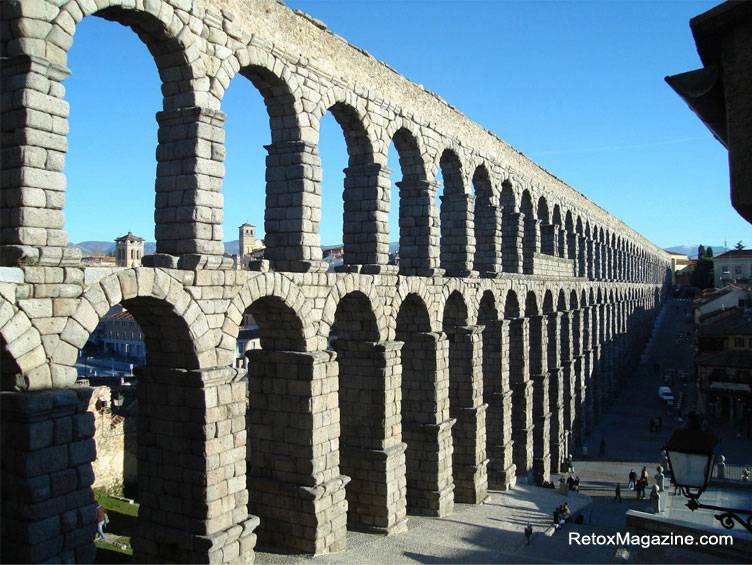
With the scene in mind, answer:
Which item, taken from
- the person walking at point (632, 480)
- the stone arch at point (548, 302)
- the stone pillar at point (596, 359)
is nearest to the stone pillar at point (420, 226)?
the stone arch at point (548, 302)

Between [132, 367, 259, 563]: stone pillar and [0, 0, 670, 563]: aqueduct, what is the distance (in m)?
0.04

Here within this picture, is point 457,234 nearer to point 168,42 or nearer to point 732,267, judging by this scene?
point 168,42

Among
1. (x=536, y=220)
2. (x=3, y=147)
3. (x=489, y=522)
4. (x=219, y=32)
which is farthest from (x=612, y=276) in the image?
(x=3, y=147)

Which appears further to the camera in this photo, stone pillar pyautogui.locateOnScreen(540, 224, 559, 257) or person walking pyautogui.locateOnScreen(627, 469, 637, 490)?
stone pillar pyautogui.locateOnScreen(540, 224, 559, 257)

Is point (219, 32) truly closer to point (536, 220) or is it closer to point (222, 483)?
point (222, 483)

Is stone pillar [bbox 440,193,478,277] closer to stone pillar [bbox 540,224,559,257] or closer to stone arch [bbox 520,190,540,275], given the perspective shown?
stone arch [bbox 520,190,540,275]

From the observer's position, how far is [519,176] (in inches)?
1065

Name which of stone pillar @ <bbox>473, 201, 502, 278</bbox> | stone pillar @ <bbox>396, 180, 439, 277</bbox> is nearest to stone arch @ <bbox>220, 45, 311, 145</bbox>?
stone pillar @ <bbox>396, 180, 439, 277</bbox>

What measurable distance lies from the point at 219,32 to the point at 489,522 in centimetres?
1492

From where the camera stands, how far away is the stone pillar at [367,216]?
16188 mm

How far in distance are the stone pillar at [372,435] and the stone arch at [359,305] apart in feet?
1.18

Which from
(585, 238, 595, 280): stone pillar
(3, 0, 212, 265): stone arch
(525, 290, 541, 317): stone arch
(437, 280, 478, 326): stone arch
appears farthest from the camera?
(585, 238, 595, 280): stone pillar

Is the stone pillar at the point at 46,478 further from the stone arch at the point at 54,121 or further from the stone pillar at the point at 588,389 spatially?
the stone pillar at the point at 588,389

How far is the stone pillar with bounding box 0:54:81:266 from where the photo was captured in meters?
8.54
